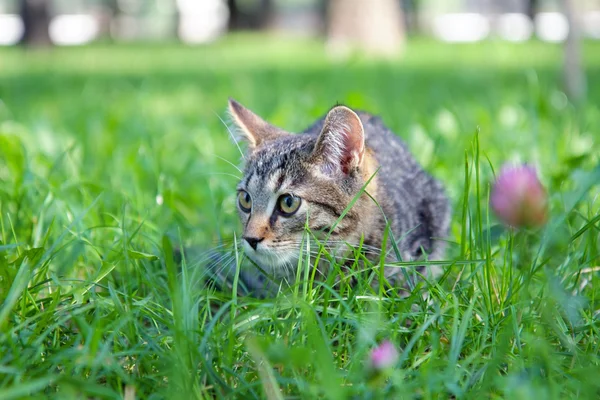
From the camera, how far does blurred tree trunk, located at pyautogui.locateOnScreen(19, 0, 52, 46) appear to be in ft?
51.5

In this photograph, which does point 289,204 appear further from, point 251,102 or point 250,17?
point 250,17

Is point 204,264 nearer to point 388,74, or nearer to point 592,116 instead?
point 592,116

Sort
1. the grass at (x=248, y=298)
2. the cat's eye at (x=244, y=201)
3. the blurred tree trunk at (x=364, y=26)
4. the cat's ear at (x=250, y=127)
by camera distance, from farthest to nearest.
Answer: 1. the blurred tree trunk at (x=364, y=26)
2. the cat's ear at (x=250, y=127)
3. the cat's eye at (x=244, y=201)
4. the grass at (x=248, y=298)

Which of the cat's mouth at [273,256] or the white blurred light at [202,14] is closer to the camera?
the cat's mouth at [273,256]

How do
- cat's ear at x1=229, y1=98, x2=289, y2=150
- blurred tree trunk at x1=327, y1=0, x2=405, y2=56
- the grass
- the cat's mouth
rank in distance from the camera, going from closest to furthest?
the grass → the cat's mouth → cat's ear at x1=229, y1=98, x2=289, y2=150 → blurred tree trunk at x1=327, y1=0, x2=405, y2=56

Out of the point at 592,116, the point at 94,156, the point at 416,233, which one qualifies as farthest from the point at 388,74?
the point at 416,233

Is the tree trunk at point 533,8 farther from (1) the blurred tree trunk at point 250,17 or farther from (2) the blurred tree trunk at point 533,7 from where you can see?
(1) the blurred tree trunk at point 250,17

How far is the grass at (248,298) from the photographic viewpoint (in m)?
1.63

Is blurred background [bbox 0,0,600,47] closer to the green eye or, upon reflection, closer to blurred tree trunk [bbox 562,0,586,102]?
blurred tree trunk [bbox 562,0,586,102]

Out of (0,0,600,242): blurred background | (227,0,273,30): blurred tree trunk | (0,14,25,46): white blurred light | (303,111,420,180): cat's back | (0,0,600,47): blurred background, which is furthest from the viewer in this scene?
(0,14,25,46): white blurred light

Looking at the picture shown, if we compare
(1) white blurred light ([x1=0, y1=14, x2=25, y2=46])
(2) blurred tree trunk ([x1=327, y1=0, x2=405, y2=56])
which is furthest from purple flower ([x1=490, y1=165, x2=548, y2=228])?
(1) white blurred light ([x1=0, y1=14, x2=25, y2=46])

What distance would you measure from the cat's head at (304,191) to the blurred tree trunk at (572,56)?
3349mm

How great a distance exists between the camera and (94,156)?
4309 millimetres

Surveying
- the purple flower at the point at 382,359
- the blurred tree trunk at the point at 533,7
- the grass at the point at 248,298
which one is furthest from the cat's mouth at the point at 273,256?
the blurred tree trunk at the point at 533,7
